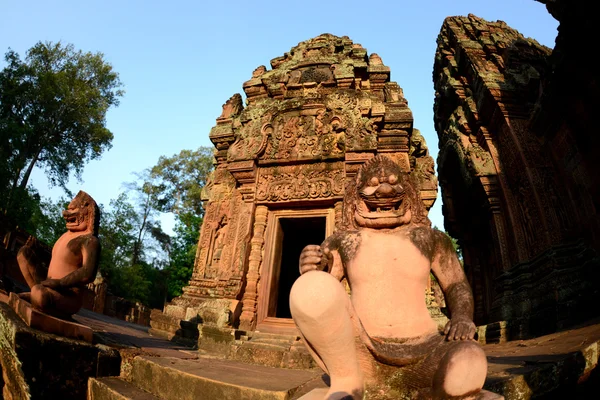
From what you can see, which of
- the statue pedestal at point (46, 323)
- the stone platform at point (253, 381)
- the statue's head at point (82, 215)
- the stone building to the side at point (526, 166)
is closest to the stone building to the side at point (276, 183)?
the stone platform at point (253, 381)

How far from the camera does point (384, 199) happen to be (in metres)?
2.35

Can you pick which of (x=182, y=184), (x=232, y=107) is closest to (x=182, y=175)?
(x=182, y=184)

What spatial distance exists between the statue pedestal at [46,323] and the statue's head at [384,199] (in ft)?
9.79

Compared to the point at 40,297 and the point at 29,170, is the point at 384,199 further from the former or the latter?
the point at 29,170

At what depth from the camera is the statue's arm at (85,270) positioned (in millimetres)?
3490

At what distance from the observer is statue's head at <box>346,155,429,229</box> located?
235cm

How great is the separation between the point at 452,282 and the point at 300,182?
16.1 ft

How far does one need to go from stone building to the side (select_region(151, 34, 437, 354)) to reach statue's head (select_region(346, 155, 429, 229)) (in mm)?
4007

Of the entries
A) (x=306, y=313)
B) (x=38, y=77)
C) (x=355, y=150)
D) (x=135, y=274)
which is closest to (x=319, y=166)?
(x=355, y=150)

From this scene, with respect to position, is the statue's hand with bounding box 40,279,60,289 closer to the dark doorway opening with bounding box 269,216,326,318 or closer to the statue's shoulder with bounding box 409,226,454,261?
the statue's shoulder with bounding box 409,226,454,261

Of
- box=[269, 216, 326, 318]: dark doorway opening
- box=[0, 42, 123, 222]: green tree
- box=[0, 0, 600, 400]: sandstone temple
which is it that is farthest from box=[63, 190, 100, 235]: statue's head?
box=[0, 42, 123, 222]: green tree

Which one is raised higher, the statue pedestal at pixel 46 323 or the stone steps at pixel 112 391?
the statue pedestal at pixel 46 323

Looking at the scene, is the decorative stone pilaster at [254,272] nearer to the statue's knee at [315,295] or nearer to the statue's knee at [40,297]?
the statue's knee at [40,297]

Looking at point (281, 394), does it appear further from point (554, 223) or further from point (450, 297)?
point (554, 223)
